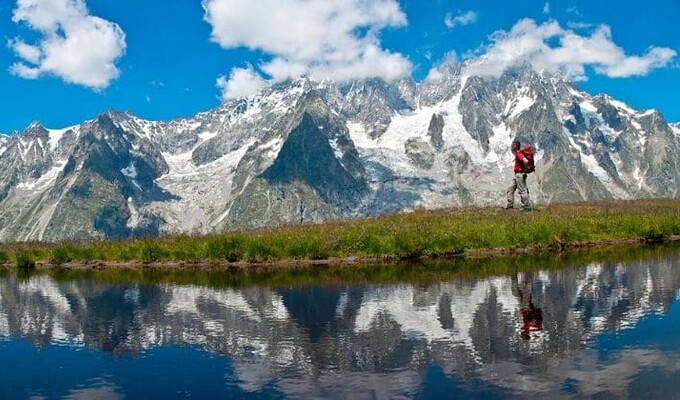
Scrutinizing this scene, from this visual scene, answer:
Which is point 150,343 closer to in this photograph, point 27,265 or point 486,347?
point 486,347

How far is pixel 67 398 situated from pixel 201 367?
319 cm

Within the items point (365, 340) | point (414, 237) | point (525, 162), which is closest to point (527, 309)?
point (365, 340)

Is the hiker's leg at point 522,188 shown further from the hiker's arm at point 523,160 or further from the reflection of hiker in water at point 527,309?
the reflection of hiker in water at point 527,309

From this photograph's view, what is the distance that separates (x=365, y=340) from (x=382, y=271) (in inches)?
655

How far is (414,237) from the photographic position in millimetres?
42188

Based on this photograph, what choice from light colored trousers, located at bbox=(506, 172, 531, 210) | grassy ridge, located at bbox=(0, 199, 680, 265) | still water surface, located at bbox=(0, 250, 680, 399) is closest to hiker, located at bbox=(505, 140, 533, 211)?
light colored trousers, located at bbox=(506, 172, 531, 210)

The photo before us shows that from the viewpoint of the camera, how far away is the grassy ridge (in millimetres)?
42125

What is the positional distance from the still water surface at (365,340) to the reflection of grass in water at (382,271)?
1.91 metres

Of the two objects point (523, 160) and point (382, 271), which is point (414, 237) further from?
point (523, 160)

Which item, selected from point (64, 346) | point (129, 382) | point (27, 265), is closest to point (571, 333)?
point (129, 382)

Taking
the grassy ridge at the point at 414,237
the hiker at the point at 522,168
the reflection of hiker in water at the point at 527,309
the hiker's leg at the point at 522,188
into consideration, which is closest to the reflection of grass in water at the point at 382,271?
the grassy ridge at the point at 414,237

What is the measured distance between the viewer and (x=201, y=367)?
1691 cm

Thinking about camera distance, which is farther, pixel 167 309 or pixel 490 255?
pixel 490 255

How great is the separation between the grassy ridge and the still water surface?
1189 centimetres
